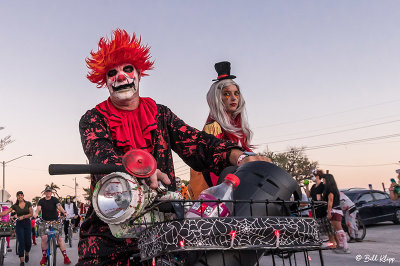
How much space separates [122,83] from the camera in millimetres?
2391

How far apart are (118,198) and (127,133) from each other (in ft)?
2.60

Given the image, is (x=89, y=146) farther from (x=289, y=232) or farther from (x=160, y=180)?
(x=289, y=232)

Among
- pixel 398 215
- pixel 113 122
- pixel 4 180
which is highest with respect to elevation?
pixel 4 180

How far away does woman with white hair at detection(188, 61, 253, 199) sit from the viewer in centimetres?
403

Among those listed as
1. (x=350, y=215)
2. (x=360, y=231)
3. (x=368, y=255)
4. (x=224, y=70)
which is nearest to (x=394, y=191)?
(x=350, y=215)

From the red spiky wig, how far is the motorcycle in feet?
3.15

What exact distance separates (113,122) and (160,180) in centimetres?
66

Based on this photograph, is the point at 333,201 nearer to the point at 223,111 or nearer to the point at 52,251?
the point at 52,251

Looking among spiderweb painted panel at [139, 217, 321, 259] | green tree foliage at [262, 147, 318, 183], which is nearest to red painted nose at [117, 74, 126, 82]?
spiderweb painted panel at [139, 217, 321, 259]

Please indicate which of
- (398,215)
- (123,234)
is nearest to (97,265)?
(123,234)

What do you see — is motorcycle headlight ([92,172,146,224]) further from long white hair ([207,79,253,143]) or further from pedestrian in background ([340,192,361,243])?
pedestrian in background ([340,192,361,243])

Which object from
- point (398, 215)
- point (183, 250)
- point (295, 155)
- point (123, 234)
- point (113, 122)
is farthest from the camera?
point (295, 155)

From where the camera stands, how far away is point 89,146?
2121mm

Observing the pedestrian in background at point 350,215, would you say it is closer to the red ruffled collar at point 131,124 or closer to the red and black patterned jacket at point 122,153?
the red and black patterned jacket at point 122,153
